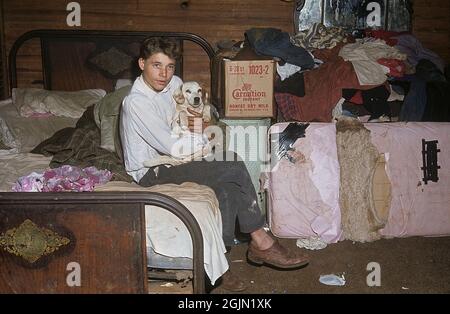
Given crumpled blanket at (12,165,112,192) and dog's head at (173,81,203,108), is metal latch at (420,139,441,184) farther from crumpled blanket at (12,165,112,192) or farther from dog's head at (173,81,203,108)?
crumpled blanket at (12,165,112,192)

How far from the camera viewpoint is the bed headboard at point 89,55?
450 centimetres

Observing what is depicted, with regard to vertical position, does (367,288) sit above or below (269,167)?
below

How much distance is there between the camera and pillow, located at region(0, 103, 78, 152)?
12.1 feet

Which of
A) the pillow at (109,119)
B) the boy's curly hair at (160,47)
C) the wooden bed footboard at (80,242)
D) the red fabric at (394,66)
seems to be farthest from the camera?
the red fabric at (394,66)

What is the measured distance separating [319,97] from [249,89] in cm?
65

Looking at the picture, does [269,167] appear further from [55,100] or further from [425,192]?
[55,100]

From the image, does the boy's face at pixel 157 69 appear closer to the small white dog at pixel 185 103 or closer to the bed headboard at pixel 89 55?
the small white dog at pixel 185 103

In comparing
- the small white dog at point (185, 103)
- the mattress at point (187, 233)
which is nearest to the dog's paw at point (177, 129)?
the small white dog at point (185, 103)

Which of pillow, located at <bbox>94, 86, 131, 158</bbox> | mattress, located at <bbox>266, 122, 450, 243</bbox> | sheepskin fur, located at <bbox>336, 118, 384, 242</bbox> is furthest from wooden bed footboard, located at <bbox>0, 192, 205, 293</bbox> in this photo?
sheepskin fur, located at <bbox>336, 118, 384, 242</bbox>

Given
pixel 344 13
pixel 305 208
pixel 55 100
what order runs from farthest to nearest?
pixel 344 13, pixel 55 100, pixel 305 208

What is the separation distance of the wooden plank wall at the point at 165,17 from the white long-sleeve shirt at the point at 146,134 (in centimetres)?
191

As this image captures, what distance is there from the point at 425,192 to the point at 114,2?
3469 mm

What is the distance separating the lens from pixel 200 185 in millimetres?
2754
